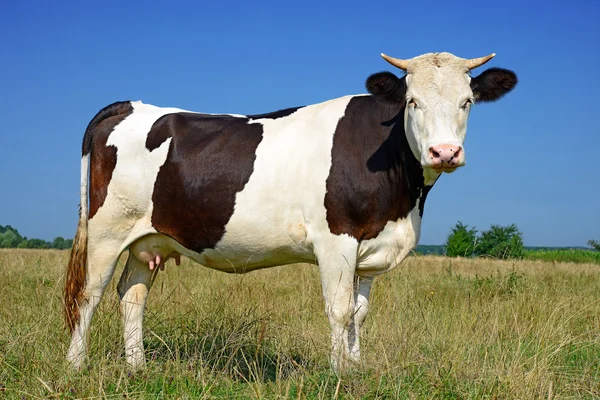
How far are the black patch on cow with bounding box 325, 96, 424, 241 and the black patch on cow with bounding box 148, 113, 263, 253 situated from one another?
85cm

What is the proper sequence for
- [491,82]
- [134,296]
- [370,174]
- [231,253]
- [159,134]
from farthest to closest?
1. [134,296]
2. [159,134]
3. [231,253]
4. [491,82]
5. [370,174]

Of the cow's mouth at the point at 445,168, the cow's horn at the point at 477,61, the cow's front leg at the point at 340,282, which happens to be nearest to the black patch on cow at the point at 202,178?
the cow's front leg at the point at 340,282

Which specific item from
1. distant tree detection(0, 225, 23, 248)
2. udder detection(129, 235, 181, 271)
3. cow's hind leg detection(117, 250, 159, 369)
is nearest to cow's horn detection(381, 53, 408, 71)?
udder detection(129, 235, 181, 271)

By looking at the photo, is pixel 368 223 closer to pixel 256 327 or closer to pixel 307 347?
pixel 307 347

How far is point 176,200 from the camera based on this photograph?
5.88 meters

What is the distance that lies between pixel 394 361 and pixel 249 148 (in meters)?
2.33

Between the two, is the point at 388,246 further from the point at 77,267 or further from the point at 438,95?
the point at 77,267

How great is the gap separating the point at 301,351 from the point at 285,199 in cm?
143

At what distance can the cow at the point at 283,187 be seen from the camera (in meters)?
5.16

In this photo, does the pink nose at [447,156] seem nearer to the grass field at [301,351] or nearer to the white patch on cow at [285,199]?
the white patch on cow at [285,199]

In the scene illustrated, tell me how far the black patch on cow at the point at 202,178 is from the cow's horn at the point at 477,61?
1968 mm

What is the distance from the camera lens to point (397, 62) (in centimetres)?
546

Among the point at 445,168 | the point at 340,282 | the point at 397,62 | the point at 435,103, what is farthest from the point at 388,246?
the point at 397,62

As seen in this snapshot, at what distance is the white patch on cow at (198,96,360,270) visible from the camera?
5355 millimetres
